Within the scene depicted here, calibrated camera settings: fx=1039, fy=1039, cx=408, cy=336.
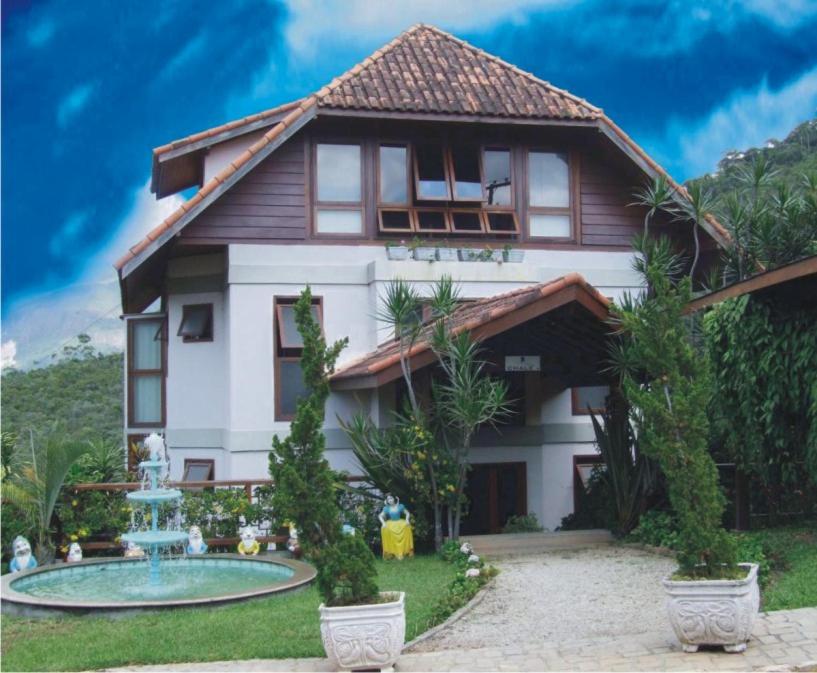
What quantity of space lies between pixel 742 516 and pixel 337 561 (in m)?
8.71

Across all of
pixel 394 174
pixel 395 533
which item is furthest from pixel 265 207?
pixel 395 533

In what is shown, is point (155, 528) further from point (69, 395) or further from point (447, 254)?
point (69, 395)

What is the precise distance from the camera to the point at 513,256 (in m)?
17.7

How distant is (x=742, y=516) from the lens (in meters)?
14.8

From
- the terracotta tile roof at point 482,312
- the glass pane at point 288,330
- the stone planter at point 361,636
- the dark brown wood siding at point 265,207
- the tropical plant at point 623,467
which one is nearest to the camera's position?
the stone planter at point 361,636

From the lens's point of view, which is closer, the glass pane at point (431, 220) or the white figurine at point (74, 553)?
the white figurine at point (74, 553)

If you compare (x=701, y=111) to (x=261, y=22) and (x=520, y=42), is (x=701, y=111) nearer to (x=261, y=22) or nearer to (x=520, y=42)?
(x=520, y=42)

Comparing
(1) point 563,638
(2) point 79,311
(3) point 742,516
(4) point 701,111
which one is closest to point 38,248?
(2) point 79,311

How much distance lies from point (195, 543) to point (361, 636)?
6618 millimetres

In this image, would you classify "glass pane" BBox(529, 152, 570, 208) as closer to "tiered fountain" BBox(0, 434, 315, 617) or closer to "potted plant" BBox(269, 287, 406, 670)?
"tiered fountain" BBox(0, 434, 315, 617)

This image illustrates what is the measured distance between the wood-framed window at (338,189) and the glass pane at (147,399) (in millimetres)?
5270

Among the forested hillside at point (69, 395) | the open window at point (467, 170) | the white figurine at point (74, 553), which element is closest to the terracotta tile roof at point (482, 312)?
the open window at point (467, 170)

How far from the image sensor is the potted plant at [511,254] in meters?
17.6

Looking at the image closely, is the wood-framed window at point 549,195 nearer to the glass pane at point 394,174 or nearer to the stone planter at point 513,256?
the stone planter at point 513,256
